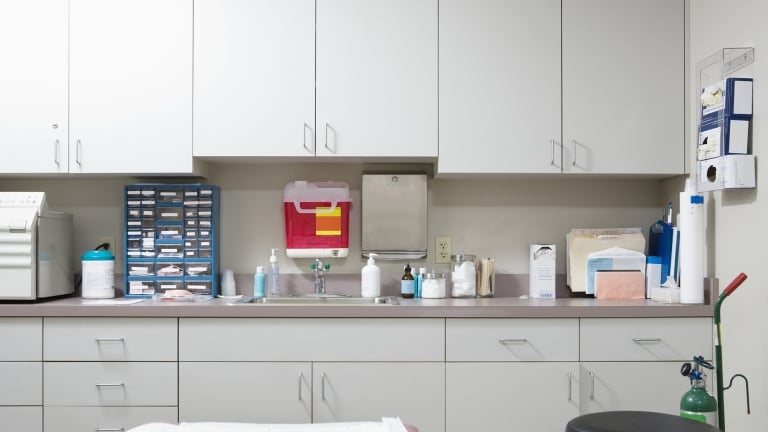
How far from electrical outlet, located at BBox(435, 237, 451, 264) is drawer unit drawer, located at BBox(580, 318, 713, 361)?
0.76 meters

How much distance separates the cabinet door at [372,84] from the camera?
2734 millimetres

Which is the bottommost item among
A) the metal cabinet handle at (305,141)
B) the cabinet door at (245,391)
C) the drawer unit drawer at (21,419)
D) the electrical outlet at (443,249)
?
the drawer unit drawer at (21,419)

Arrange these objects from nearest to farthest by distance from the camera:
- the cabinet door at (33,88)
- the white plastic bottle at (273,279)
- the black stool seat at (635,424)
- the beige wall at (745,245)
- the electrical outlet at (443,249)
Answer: the black stool seat at (635,424) < the beige wall at (745,245) < the cabinet door at (33,88) < the white plastic bottle at (273,279) < the electrical outlet at (443,249)

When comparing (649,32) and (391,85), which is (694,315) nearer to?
(649,32)

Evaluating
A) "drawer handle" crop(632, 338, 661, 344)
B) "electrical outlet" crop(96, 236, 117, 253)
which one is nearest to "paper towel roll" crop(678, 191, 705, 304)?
"drawer handle" crop(632, 338, 661, 344)

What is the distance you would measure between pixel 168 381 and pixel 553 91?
6.50 ft

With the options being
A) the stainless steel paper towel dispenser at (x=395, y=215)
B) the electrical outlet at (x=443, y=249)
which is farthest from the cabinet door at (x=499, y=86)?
the electrical outlet at (x=443, y=249)

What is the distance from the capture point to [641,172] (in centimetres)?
276

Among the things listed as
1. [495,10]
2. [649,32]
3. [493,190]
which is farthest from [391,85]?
[649,32]

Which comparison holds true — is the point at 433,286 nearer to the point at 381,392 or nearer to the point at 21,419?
the point at 381,392

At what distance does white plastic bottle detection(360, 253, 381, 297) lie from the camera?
2895mm

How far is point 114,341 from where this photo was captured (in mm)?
2518

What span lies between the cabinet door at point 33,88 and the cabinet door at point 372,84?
1102mm

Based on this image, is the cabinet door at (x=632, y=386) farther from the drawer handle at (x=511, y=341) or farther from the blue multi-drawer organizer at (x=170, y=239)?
the blue multi-drawer organizer at (x=170, y=239)
